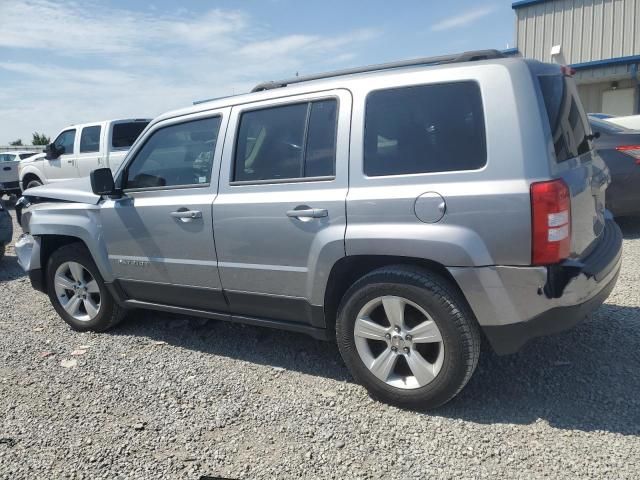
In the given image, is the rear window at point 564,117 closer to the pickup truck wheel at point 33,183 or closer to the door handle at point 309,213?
the door handle at point 309,213

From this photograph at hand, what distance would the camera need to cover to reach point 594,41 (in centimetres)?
1702

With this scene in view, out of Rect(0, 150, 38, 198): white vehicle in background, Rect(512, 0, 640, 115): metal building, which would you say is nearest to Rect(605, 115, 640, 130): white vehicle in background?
Rect(512, 0, 640, 115): metal building

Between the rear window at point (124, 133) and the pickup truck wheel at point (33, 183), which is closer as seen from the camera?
the rear window at point (124, 133)

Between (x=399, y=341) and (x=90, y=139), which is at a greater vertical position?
(x=90, y=139)

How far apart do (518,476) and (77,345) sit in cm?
354

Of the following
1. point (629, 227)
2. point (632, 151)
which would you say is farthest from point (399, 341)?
point (629, 227)

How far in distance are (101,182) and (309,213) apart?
1.83 metres

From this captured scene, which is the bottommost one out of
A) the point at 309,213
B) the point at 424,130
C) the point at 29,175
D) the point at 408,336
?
the point at 408,336

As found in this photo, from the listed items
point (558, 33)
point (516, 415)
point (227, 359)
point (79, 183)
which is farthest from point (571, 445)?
point (558, 33)

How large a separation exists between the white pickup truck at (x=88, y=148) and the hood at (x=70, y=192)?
646 centimetres

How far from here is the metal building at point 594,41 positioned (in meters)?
16.3

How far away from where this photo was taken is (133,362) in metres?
4.22

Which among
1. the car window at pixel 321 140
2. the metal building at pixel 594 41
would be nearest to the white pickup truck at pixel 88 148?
the car window at pixel 321 140

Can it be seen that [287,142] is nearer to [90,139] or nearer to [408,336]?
[408,336]
